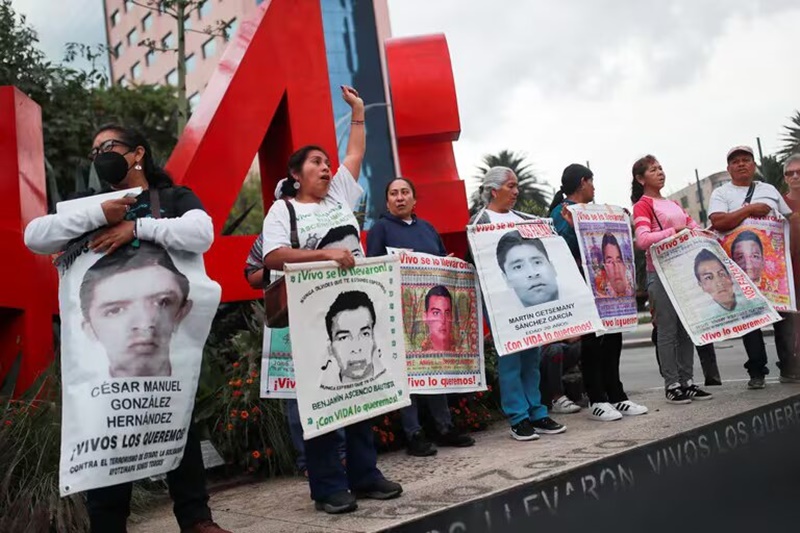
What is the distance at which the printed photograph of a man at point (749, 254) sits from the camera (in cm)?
565

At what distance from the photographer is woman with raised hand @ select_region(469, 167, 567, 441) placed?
4.70m

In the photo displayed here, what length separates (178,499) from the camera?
2934 millimetres

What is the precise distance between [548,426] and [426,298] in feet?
3.70

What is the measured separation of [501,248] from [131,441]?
8.93 ft

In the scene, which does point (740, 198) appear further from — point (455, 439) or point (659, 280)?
point (455, 439)

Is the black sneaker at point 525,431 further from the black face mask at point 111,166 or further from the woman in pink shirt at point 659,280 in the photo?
the black face mask at point 111,166

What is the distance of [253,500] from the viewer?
3.97 meters

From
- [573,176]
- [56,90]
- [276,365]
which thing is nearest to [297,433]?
[276,365]

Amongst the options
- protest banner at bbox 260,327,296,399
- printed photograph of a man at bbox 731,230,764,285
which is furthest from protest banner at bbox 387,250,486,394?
printed photograph of a man at bbox 731,230,764,285

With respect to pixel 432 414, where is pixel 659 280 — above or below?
above

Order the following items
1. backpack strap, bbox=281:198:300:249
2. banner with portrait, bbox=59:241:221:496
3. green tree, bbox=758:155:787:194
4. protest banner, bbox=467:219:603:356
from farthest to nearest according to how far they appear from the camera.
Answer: green tree, bbox=758:155:787:194, protest banner, bbox=467:219:603:356, backpack strap, bbox=281:198:300:249, banner with portrait, bbox=59:241:221:496

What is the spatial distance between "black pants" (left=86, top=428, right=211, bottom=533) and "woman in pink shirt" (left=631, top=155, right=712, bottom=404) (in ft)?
11.8

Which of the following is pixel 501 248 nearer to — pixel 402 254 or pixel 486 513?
pixel 402 254

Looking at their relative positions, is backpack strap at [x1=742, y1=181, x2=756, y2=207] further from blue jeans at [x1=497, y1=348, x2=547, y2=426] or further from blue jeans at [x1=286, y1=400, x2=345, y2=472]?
blue jeans at [x1=286, y1=400, x2=345, y2=472]
